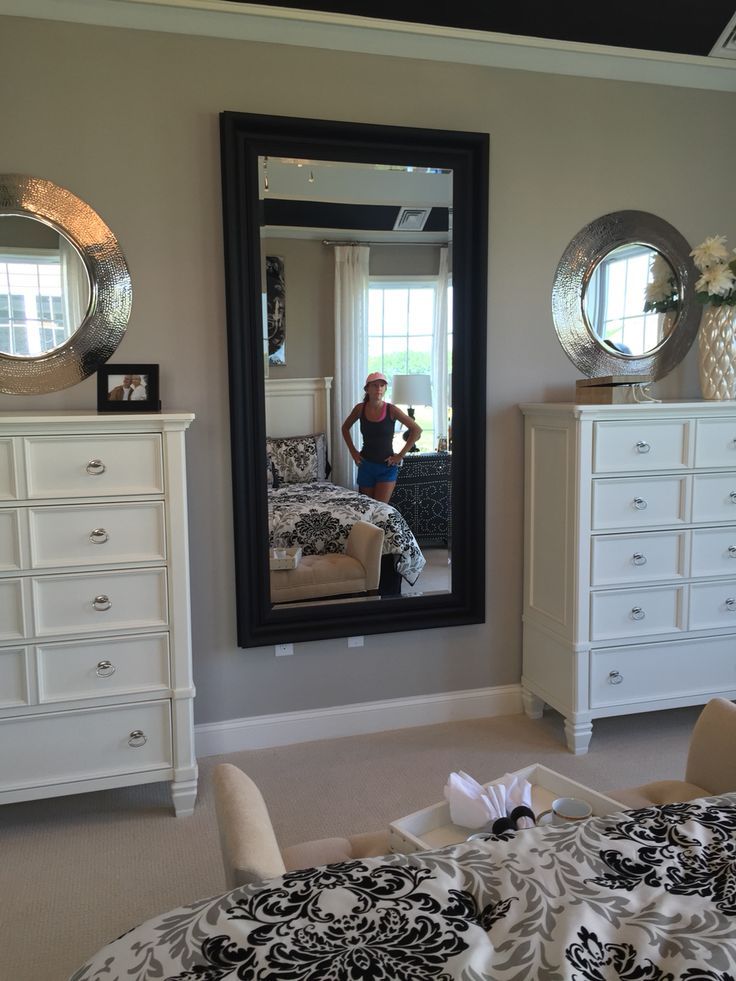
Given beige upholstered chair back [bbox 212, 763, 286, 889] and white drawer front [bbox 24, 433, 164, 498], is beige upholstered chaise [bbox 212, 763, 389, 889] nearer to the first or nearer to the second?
beige upholstered chair back [bbox 212, 763, 286, 889]

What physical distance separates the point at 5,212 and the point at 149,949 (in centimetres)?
249

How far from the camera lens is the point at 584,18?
312cm

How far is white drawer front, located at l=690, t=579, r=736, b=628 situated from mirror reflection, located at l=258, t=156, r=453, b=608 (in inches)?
42.2

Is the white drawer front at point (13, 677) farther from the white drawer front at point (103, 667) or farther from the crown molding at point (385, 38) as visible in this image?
the crown molding at point (385, 38)

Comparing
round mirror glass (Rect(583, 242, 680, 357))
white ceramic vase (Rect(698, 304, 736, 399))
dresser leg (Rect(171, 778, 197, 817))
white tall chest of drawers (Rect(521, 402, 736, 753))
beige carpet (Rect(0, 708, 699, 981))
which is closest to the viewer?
beige carpet (Rect(0, 708, 699, 981))

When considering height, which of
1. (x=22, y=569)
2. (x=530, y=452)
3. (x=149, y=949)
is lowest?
(x=149, y=949)

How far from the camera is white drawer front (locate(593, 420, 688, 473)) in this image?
304 centimetres

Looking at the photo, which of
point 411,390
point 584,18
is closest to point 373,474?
point 411,390

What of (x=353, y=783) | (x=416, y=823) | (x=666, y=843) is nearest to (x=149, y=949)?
(x=666, y=843)

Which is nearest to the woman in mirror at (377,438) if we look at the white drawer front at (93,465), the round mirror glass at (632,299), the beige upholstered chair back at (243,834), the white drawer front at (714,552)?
the white drawer front at (93,465)

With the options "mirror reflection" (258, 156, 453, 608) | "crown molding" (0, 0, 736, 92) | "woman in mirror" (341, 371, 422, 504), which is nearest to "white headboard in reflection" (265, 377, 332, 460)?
"mirror reflection" (258, 156, 453, 608)

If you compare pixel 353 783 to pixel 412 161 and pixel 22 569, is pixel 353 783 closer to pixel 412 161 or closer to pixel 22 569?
pixel 22 569

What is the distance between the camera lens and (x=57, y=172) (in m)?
2.79

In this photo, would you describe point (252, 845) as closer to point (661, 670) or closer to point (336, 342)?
point (336, 342)
